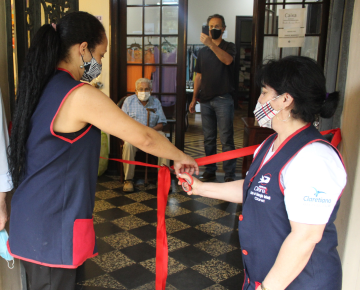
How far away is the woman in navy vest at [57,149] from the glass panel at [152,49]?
11.5 ft

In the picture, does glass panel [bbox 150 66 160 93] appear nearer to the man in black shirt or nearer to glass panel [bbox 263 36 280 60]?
the man in black shirt

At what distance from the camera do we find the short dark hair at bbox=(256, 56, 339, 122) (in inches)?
44.5

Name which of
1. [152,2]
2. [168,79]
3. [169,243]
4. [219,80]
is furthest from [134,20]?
[169,243]

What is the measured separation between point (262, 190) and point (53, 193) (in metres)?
0.73

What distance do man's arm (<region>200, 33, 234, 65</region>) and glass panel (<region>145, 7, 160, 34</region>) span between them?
0.80m

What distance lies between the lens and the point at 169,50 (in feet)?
15.3

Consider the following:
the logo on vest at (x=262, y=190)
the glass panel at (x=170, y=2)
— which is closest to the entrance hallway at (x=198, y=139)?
the glass panel at (x=170, y=2)

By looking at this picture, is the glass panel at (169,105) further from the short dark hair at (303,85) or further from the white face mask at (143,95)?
the short dark hair at (303,85)

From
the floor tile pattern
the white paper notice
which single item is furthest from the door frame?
the white paper notice

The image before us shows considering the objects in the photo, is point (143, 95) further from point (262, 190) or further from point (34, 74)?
point (262, 190)

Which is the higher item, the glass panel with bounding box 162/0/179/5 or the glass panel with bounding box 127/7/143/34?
the glass panel with bounding box 162/0/179/5

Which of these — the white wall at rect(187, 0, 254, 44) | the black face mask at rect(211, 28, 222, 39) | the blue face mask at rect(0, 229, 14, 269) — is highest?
the white wall at rect(187, 0, 254, 44)

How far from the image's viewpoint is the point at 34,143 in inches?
47.2

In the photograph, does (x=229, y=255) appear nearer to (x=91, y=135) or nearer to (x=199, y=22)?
(x=91, y=135)
